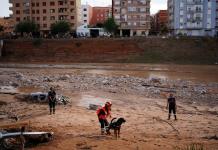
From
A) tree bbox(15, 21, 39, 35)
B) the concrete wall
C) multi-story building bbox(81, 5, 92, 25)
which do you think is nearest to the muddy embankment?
the concrete wall

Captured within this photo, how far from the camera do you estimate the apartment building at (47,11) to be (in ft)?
377

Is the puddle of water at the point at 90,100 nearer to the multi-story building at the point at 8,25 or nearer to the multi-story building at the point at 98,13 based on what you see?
the multi-story building at the point at 8,25

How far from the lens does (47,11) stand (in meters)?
116


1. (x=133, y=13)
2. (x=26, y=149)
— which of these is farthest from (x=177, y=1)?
(x=26, y=149)

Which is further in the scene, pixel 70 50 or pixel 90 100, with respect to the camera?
pixel 70 50

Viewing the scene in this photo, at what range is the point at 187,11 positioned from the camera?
114062 millimetres

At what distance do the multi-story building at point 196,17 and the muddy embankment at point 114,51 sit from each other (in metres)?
28.8

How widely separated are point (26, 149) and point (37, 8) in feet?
345

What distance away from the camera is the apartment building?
377ft

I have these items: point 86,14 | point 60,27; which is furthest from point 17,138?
point 86,14

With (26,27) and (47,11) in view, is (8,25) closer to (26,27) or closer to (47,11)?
(47,11)

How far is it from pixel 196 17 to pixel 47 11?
4164 cm

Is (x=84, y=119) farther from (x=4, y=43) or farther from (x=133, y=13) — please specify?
(x=133, y=13)

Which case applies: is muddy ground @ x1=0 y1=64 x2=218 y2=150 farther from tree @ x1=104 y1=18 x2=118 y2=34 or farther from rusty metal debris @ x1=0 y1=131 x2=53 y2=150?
tree @ x1=104 y1=18 x2=118 y2=34
